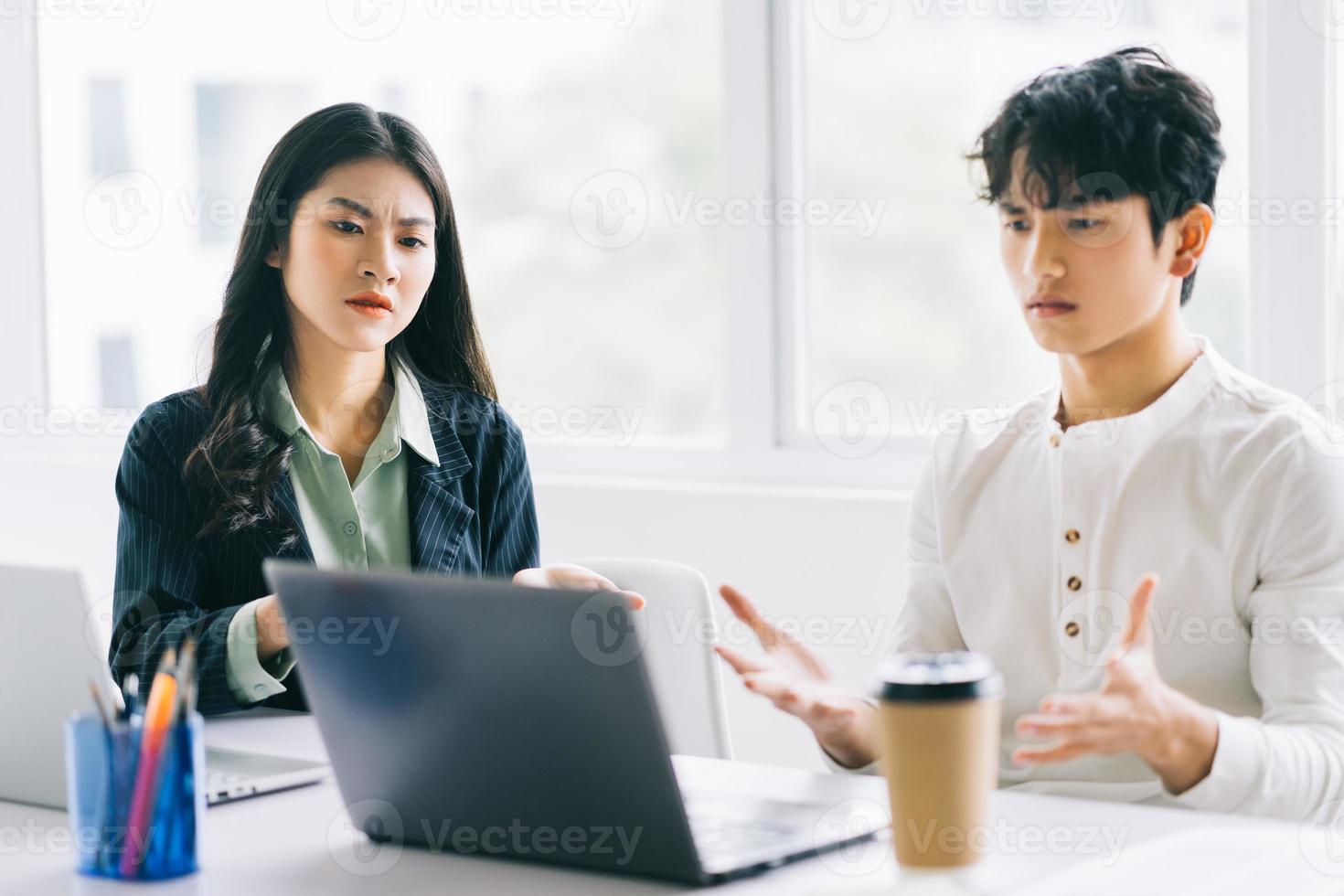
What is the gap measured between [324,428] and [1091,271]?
1.05 metres

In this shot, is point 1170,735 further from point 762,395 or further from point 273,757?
point 762,395

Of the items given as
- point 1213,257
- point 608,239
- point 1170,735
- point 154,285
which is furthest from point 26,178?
point 1170,735

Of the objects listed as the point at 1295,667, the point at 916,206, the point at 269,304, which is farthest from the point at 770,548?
Answer: the point at 1295,667

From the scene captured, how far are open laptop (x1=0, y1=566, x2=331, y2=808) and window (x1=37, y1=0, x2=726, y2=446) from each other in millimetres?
1951

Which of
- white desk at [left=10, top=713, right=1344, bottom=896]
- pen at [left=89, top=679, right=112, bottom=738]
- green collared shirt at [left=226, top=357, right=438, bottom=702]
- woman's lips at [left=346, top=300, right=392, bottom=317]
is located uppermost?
woman's lips at [left=346, top=300, right=392, bottom=317]

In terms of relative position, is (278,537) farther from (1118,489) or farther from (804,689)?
(1118,489)

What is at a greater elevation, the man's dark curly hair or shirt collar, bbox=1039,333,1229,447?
the man's dark curly hair

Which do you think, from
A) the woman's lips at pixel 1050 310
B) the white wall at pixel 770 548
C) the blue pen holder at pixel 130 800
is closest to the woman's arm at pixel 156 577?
the blue pen holder at pixel 130 800

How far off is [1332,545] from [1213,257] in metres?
1.25

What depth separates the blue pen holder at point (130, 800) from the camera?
1.18m

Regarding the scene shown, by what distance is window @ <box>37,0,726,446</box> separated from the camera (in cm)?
330

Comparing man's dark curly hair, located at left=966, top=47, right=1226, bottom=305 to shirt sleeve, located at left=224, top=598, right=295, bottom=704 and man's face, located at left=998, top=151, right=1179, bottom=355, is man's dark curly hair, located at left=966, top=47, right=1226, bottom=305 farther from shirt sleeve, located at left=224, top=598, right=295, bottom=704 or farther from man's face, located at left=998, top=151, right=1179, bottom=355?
shirt sleeve, located at left=224, top=598, right=295, bottom=704

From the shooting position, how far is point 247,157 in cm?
391

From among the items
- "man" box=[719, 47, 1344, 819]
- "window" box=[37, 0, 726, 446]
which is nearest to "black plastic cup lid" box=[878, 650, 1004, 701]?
"man" box=[719, 47, 1344, 819]
